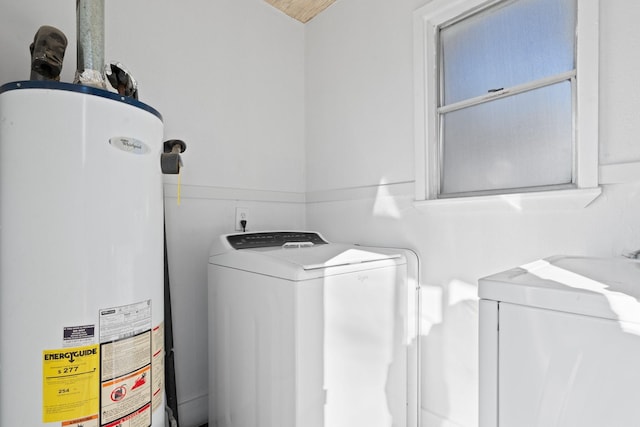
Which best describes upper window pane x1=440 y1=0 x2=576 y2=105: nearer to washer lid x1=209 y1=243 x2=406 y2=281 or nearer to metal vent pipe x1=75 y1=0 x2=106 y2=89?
washer lid x1=209 y1=243 x2=406 y2=281

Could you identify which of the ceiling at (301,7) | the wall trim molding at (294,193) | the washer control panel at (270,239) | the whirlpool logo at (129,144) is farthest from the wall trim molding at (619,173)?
the ceiling at (301,7)

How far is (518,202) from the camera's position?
4.35ft

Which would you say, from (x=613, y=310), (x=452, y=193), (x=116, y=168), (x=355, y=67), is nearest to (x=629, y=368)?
(x=613, y=310)

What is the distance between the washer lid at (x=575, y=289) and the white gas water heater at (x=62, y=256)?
1009 mm

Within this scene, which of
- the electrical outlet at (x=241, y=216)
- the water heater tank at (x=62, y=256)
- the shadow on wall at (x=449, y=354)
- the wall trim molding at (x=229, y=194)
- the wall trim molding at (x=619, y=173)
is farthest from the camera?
the electrical outlet at (x=241, y=216)

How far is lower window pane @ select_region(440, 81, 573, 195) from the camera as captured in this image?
1304 millimetres

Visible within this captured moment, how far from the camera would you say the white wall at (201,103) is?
5.10 ft

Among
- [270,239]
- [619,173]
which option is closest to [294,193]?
[270,239]

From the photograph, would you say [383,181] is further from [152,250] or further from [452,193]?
[152,250]

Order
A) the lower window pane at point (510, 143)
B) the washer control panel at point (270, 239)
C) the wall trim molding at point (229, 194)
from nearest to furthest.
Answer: the lower window pane at point (510, 143) < the washer control panel at point (270, 239) < the wall trim molding at point (229, 194)

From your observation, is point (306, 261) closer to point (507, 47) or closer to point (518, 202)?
point (518, 202)

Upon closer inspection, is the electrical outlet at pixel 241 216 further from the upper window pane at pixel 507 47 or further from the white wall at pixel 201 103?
the upper window pane at pixel 507 47

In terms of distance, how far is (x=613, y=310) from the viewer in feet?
1.95

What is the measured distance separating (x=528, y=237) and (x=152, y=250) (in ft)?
4.56
